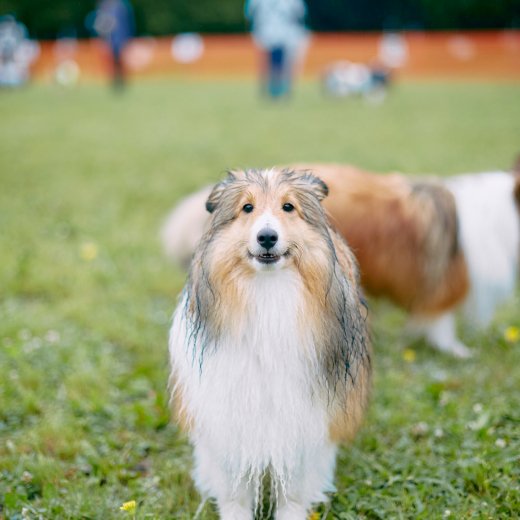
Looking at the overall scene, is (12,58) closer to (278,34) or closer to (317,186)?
(278,34)

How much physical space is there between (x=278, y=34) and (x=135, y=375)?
13.3 m

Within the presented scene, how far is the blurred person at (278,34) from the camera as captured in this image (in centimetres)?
1523

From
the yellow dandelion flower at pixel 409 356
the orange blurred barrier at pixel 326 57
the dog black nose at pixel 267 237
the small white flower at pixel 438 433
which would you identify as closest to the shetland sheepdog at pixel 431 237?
the yellow dandelion flower at pixel 409 356

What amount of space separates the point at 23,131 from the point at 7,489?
30.5 feet

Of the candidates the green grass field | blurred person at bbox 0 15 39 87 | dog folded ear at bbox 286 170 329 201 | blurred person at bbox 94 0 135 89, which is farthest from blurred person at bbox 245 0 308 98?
dog folded ear at bbox 286 170 329 201

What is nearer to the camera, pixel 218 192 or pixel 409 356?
pixel 218 192

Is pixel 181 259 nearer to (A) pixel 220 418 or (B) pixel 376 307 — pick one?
(B) pixel 376 307

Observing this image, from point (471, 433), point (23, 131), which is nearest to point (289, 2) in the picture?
point (23, 131)

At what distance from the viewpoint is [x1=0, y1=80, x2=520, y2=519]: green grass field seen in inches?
106

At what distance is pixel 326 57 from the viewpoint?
25.7 meters

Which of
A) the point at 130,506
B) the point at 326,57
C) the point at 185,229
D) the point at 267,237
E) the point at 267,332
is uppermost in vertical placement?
the point at 326,57

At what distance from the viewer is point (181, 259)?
4.19m

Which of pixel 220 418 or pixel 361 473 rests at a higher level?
pixel 220 418

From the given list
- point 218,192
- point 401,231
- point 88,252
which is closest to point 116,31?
point 88,252
